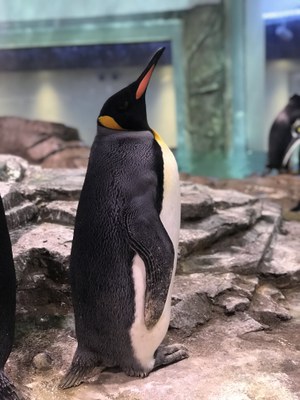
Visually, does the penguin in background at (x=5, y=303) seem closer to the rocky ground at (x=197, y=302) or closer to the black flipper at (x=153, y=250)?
the rocky ground at (x=197, y=302)

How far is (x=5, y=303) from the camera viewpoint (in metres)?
1.44

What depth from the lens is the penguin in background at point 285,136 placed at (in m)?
5.88

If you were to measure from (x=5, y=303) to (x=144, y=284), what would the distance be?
0.42 meters

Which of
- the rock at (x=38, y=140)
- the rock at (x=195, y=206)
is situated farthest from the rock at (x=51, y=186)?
the rock at (x=38, y=140)

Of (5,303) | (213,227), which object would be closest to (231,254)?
(213,227)

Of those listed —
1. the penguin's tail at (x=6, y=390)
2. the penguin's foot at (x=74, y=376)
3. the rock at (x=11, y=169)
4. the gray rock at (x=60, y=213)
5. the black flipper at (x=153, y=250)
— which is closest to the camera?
the penguin's tail at (x=6, y=390)

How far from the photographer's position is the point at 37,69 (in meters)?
6.33

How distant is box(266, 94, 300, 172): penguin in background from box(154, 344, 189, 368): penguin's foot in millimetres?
4526

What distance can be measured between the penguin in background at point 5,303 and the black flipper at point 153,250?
1.21 feet

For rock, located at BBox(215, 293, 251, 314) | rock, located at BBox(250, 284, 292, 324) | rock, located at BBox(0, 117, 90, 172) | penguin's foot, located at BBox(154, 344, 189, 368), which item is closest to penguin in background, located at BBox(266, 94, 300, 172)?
rock, located at BBox(0, 117, 90, 172)

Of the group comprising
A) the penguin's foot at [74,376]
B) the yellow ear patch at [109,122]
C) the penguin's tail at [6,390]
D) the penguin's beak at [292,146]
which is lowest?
the penguin's foot at [74,376]

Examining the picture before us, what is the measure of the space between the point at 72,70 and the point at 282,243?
4.18 metres

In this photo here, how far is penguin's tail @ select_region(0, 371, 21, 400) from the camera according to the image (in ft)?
4.57

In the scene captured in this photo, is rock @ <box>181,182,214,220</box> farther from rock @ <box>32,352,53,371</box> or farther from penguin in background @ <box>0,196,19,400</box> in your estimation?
penguin in background @ <box>0,196,19,400</box>
